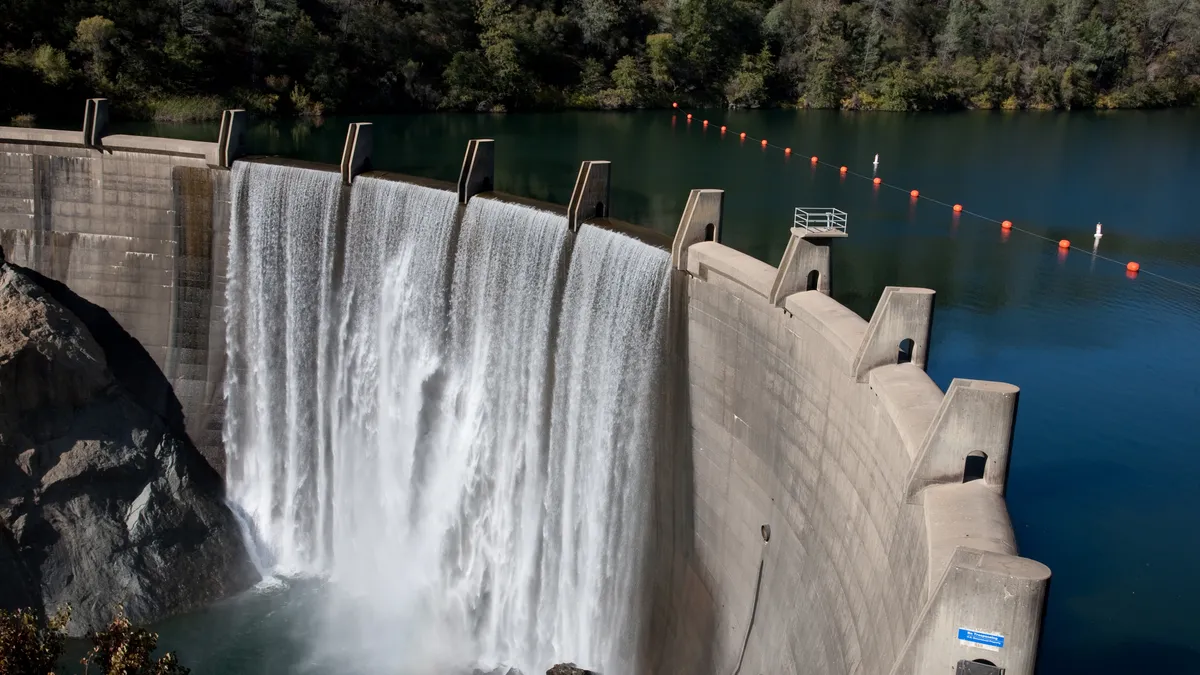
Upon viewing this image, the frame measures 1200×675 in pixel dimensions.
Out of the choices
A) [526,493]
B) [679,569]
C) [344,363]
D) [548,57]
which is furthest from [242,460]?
[548,57]

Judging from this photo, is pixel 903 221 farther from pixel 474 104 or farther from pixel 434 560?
pixel 474 104

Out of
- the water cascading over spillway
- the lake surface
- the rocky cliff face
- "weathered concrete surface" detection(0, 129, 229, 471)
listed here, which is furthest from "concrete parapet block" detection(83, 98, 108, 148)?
the lake surface

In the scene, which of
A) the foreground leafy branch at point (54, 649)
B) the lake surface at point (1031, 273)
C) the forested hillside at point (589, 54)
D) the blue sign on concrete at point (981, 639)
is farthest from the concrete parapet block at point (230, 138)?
the forested hillside at point (589, 54)

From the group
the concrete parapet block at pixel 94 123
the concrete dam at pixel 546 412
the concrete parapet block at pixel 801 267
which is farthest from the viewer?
the concrete parapet block at pixel 94 123

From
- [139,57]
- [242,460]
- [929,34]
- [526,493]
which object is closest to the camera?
[526,493]

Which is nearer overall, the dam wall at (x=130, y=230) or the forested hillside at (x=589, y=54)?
the dam wall at (x=130, y=230)

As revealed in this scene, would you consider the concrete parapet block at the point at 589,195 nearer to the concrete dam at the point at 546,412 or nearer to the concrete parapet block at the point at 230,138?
the concrete dam at the point at 546,412

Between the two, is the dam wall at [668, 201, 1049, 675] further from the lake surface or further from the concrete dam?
the lake surface
